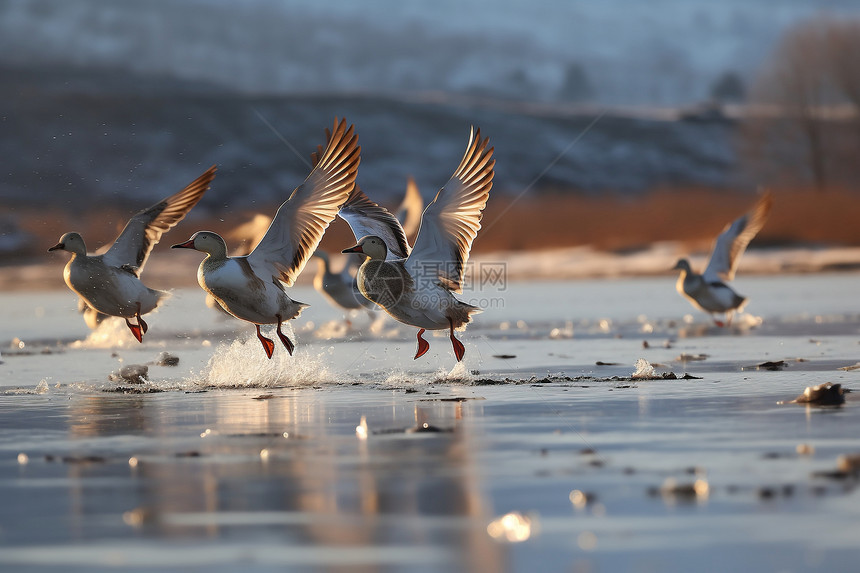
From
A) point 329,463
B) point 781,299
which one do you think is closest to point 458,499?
point 329,463

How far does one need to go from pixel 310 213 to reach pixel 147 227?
272 cm

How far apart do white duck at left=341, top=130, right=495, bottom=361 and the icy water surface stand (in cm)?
61

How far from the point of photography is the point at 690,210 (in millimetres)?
38594

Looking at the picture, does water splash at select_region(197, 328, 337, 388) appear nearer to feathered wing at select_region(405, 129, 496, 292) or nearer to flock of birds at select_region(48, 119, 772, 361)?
flock of birds at select_region(48, 119, 772, 361)

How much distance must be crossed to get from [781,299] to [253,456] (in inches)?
675

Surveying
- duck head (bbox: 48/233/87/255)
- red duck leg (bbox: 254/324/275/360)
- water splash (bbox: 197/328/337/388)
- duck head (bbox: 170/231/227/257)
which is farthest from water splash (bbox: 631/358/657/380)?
duck head (bbox: 48/233/87/255)

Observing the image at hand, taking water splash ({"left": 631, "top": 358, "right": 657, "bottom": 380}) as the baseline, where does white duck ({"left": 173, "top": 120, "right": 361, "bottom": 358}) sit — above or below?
above

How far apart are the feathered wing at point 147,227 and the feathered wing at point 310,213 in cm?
200

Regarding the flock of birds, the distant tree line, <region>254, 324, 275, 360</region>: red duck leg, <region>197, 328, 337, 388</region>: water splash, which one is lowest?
<region>197, 328, 337, 388</region>: water splash

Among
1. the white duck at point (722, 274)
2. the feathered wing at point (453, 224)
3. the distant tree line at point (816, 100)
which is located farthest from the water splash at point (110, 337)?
the distant tree line at point (816, 100)

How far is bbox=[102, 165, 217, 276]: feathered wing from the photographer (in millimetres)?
13695

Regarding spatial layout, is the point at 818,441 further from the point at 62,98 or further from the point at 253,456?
the point at 62,98

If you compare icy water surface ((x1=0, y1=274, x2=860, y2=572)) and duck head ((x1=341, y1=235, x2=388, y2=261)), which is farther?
duck head ((x1=341, y1=235, x2=388, y2=261))

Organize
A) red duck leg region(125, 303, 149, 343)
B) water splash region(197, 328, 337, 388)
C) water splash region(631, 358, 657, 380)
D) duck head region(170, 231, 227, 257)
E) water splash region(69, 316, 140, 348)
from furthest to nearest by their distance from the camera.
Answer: water splash region(69, 316, 140, 348) → red duck leg region(125, 303, 149, 343) → duck head region(170, 231, 227, 257) → water splash region(197, 328, 337, 388) → water splash region(631, 358, 657, 380)
